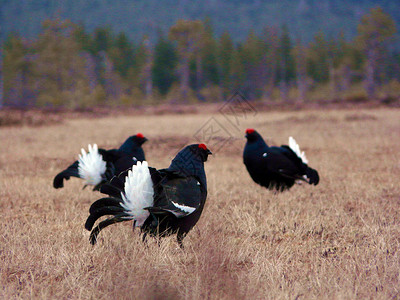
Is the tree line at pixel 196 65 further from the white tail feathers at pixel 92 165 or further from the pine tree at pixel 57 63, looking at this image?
the white tail feathers at pixel 92 165

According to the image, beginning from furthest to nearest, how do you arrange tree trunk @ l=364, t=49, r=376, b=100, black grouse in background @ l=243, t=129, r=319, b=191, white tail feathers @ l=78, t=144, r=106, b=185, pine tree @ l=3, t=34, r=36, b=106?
tree trunk @ l=364, t=49, r=376, b=100 → pine tree @ l=3, t=34, r=36, b=106 → black grouse in background @ l=243, t=129, r=319, b=191 → white tail feathers @ l=78, t=144, r=106, b=185

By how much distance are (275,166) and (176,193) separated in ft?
9.02

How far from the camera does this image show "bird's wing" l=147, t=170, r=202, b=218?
3259 mm

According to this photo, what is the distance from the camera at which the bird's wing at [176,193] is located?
3259mm

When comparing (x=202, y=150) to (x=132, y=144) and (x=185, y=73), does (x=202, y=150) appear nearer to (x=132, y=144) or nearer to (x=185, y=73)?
(x=132, y=144)

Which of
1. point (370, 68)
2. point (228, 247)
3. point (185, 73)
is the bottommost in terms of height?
point (228, 247)

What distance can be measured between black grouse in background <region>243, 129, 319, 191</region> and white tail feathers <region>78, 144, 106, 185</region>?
1.93 m

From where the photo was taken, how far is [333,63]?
6397 cm

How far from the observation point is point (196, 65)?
61.3 metres

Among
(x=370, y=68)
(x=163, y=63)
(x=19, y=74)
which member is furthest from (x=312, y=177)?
(x=163, y=63)

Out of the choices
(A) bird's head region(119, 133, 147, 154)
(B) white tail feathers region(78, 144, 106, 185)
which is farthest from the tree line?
(B) white tail feathers region(78, 144, 106, 185)

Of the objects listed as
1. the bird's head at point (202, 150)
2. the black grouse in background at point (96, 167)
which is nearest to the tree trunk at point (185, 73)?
the black grouse in background at point (96, 167)

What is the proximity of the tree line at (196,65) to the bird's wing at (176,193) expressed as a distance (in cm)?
4980

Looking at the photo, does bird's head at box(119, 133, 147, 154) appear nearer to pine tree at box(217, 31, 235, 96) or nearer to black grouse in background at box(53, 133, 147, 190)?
black grouse in background at box(53, 133, 147, 190)
